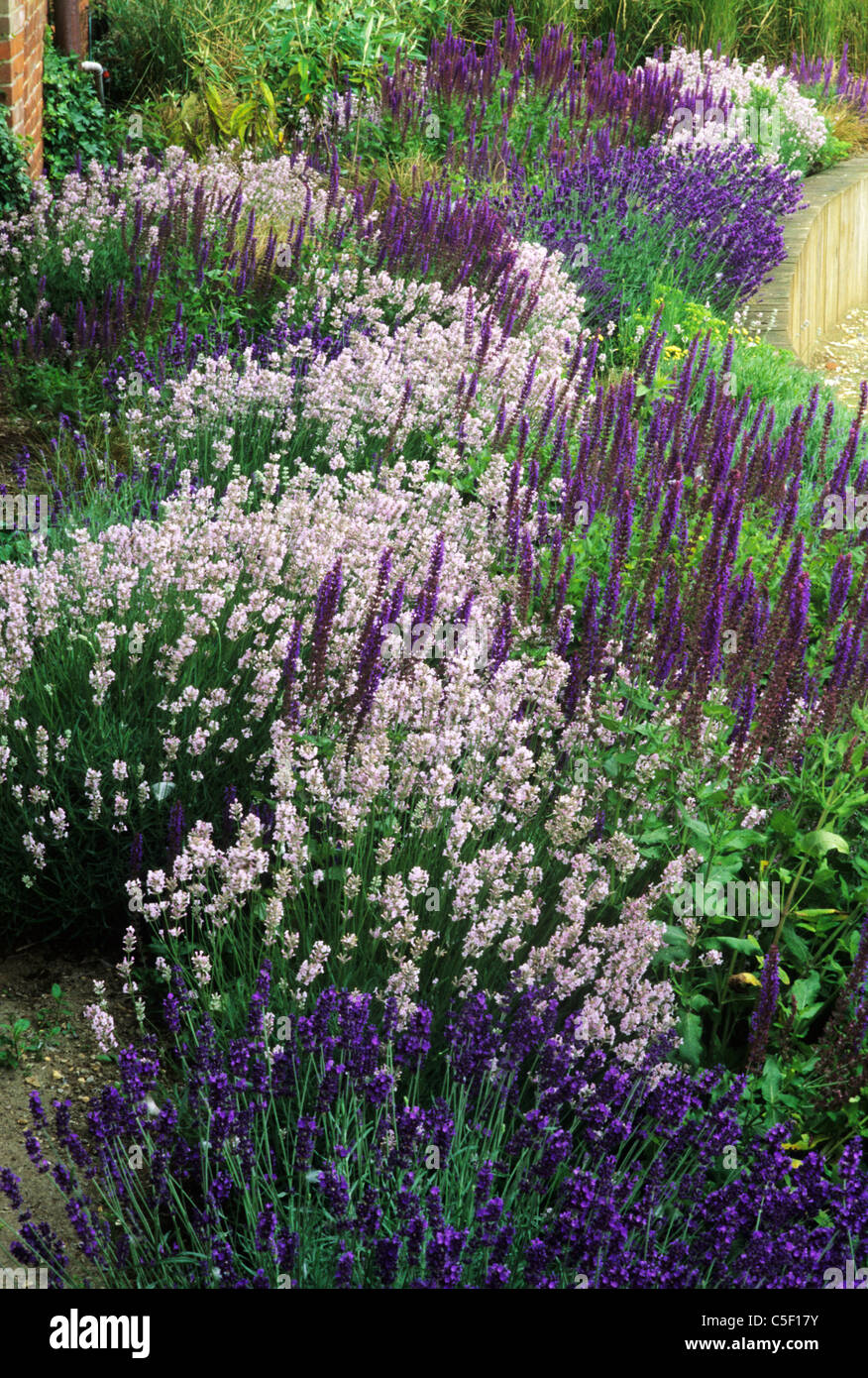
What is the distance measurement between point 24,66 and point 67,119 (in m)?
0.84

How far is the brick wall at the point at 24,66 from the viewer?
6379 mm

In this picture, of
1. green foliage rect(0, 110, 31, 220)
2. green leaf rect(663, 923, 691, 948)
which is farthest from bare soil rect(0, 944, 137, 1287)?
green foliage rect(0, 110, 31, 220)

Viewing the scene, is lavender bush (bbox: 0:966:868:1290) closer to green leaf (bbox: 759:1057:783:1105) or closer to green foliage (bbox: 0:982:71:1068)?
green leaf (bbox: 759:1057:783:1105)

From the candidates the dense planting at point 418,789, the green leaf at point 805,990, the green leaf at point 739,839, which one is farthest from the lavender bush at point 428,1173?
the green leaf at point 739,839

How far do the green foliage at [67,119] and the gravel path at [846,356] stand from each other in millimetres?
5551

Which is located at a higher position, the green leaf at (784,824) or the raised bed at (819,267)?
the raised bed at (819,267)

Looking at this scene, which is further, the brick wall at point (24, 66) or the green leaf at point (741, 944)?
the brick wall at point (24, 66)

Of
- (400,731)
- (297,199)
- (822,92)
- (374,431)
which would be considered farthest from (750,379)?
(822,92)

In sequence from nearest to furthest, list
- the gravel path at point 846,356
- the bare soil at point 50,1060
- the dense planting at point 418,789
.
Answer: the dense planting at point 418,789 → the bare soil at point 50,1060 → the gravel path at point 846,356

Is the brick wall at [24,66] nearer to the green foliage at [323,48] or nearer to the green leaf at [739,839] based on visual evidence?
the green foliage at [323,48]

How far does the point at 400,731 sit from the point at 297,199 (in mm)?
4535

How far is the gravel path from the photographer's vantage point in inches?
419

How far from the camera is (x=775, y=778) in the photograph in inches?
129

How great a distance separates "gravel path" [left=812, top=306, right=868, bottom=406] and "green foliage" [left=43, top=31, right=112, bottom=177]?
5.55m
